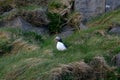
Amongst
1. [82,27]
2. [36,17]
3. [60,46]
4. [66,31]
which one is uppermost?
[60,46]

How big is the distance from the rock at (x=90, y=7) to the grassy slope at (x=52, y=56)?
2.20m

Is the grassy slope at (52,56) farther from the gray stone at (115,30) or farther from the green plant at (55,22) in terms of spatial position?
the green plant at (55,22)

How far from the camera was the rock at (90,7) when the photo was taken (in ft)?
60.0

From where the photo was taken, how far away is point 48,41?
16.5 meters

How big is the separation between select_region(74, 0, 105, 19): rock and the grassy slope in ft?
7.21

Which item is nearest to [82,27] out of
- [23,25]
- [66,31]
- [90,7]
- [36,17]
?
[66,31]

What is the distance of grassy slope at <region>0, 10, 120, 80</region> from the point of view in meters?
13.0

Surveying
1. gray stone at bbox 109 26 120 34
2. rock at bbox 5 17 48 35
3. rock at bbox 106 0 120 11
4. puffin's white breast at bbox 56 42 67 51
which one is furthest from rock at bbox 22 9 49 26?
puffin's white breast at bbox 56 42 67 51

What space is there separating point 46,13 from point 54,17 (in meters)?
0.30

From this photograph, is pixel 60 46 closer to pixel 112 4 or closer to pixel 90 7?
pixel 90 7

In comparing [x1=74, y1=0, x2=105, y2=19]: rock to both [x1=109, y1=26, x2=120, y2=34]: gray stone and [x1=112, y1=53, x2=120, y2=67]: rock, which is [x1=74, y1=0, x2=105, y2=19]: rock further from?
[x1=112, y1=53, x2=120, y2=67]: rock

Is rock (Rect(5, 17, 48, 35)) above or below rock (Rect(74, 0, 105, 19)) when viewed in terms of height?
below

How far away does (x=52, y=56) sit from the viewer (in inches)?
544

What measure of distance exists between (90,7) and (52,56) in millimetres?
4856
